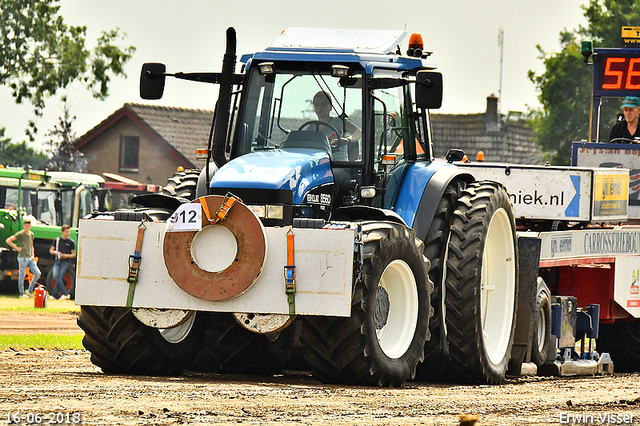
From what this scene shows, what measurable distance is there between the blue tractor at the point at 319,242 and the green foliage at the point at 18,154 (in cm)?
4873

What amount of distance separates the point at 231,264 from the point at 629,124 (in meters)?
9.44

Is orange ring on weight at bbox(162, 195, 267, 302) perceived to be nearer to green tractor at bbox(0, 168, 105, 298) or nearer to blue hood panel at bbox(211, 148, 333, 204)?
blue hood panel at bbox(211, 148, 333, 204)

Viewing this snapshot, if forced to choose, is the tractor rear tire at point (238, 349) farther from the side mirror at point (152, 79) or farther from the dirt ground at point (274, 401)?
the side mirror at point (152, 79)

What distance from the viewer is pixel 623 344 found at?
13898 millimetres

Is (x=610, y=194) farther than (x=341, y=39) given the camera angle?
Yes

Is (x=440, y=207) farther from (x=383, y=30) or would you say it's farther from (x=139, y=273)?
(x=139, y=273)

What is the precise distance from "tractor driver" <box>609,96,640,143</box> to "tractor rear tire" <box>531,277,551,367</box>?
16.1 ft

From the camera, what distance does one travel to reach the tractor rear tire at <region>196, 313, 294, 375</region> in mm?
9633

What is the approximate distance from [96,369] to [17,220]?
699 inches

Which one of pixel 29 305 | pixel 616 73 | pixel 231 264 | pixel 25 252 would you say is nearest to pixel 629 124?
pixel 616 73

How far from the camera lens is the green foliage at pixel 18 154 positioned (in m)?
59.1

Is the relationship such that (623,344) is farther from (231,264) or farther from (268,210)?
(231,264)

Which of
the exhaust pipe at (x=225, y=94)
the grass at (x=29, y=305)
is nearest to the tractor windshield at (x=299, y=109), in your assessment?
→ the exhaust pipe at (x=225, y=94)

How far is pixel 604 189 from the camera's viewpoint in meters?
13.1
